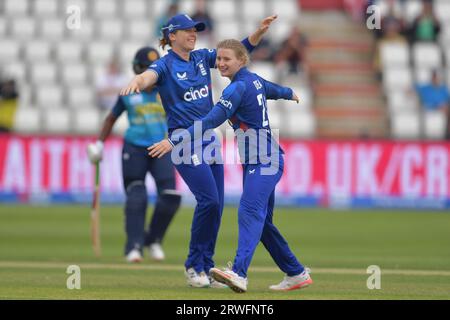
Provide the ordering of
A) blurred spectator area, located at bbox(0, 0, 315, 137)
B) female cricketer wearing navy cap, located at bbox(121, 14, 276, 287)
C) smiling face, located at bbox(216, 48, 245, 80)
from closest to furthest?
smiling face, located at bbox(216, 48, 245, 80), female cricketer wearing navy cap, located at bbox(121, 14, 276, 287), blurred spectator area, located at bbox(0, 0, 315, 137)

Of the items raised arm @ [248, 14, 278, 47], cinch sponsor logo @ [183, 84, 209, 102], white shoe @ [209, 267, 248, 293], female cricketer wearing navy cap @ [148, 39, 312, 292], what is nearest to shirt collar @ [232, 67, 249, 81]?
female cricketer wearing navy cap @ [148, 39, 312, 292]

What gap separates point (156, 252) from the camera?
1341 centimetres

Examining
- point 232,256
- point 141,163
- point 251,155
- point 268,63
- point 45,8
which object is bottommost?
point 232,256

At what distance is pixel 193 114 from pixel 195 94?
0.19 m

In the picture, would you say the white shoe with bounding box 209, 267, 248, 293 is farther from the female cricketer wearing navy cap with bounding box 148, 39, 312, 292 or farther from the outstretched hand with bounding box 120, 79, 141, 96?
the outstretched hand with bounding box 120, 79, 141, 96

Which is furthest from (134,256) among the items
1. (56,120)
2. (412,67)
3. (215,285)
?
(412,67)

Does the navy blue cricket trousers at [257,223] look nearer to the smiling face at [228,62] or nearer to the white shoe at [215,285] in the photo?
the white shoe at [215,285]

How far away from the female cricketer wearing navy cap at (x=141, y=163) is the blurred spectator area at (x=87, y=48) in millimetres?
8894

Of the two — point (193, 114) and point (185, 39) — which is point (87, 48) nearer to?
point (185, 39)

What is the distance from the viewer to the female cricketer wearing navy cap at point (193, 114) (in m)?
10.3

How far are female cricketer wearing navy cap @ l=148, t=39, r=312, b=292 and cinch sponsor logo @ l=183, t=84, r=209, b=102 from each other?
2.10 ft

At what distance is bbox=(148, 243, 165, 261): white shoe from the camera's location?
43.8 feet

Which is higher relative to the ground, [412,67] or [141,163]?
[412,67]
